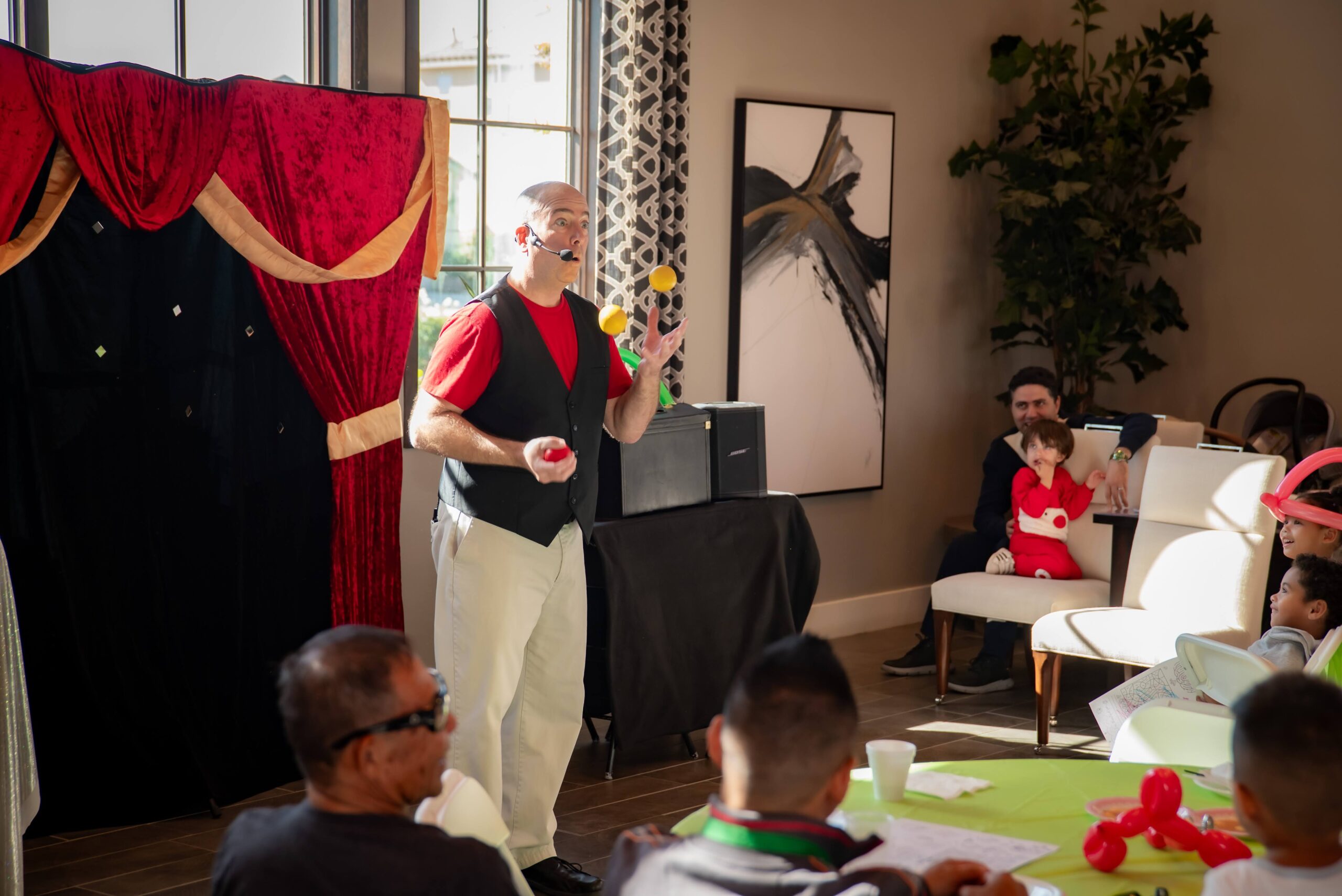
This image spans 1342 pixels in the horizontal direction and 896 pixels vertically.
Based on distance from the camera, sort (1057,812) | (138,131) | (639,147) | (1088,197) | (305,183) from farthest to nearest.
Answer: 1. (1088,197)
2. (639,147)
3. (305,183)
4. (138,131)
5. (1057,812)

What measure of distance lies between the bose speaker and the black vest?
1314mm

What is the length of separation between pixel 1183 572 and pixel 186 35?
11.2ft

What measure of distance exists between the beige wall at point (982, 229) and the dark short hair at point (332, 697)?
183 inches

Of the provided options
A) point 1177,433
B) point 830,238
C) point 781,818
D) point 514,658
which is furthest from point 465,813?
point 830,238

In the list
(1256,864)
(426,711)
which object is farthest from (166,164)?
(1256,864)

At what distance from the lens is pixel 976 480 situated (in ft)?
22.4

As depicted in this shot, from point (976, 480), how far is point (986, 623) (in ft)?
5.54

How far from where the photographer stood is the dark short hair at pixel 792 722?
138 centimetres

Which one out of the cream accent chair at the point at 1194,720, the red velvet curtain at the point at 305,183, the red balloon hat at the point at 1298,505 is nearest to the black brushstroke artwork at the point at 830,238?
the red velvet curtain at the point at 305,183

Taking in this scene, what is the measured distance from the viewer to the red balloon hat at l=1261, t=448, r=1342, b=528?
113 inches

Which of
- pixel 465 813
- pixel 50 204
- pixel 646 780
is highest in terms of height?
pixel 50 204

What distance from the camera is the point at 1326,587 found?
10.0 feet

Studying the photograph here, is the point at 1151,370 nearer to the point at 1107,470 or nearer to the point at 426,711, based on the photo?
the point at 1107,470

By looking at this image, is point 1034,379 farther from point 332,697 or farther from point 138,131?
point 332,697
